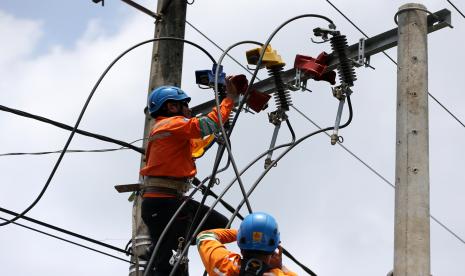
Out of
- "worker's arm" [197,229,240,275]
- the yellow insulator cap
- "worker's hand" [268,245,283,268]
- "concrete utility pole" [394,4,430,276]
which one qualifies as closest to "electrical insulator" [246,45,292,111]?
the yellow insulator cap

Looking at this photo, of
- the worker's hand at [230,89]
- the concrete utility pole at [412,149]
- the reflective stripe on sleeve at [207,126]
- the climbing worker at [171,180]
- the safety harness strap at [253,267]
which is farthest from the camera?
the worker's hand at [230,89]

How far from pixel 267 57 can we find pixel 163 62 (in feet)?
3.62

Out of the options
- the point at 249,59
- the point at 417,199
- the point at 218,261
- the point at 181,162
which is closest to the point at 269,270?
the point at 218,261

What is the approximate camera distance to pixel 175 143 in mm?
8500

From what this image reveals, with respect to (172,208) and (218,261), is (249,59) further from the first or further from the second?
(218,261)

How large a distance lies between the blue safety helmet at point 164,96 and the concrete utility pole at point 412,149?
66.0 inches

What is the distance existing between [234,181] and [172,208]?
0.52 metres

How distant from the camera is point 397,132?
26.6 ft

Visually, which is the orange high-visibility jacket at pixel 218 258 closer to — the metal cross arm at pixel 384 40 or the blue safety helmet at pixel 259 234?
the blue safety helmet at pixel 259 234

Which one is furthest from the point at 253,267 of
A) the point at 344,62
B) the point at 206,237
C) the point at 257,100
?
the point at 257,100

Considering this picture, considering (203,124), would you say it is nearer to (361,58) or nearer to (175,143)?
(175,143)

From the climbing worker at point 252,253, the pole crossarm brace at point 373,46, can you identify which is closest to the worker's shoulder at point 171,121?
the pole crossarm brace at point 373,46

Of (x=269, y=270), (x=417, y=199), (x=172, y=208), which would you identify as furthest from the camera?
(x=172, y=208)

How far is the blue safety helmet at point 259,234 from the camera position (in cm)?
664
